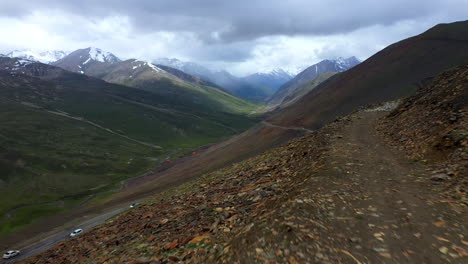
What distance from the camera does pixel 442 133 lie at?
781 inches

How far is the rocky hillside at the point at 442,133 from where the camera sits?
45.5 ft

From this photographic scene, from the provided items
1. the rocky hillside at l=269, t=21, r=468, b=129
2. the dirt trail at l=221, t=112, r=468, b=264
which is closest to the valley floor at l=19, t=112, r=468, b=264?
the dirt trail at l=221, t=112, r=468, b=264

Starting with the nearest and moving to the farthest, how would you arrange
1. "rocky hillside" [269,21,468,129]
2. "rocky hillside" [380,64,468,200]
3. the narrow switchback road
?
"rocky hillside" [380,64,468,200] → the narrow switchback road → "rocky hillside" [269,21,468,129]

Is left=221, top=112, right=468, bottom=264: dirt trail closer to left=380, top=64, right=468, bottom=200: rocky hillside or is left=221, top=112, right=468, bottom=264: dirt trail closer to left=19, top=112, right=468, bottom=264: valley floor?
left=19, top=112, right=468, bottom=264: valley floor

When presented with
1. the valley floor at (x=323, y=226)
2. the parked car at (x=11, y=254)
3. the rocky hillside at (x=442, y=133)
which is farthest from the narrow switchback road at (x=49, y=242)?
the rocky hillside at (x=442, y=133)

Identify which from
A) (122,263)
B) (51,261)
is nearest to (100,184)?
(51,261)

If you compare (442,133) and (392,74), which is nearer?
(442,133)

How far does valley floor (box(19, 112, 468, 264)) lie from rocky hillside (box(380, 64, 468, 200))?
1.00 m

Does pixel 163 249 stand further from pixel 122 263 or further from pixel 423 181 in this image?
pixel 423 181

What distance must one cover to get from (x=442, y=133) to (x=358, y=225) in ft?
51.7

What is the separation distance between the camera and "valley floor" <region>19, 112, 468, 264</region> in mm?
8391

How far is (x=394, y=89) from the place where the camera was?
103562 mm

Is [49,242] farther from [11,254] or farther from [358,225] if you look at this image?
[358,225]

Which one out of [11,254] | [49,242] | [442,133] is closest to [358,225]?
[442,133]
